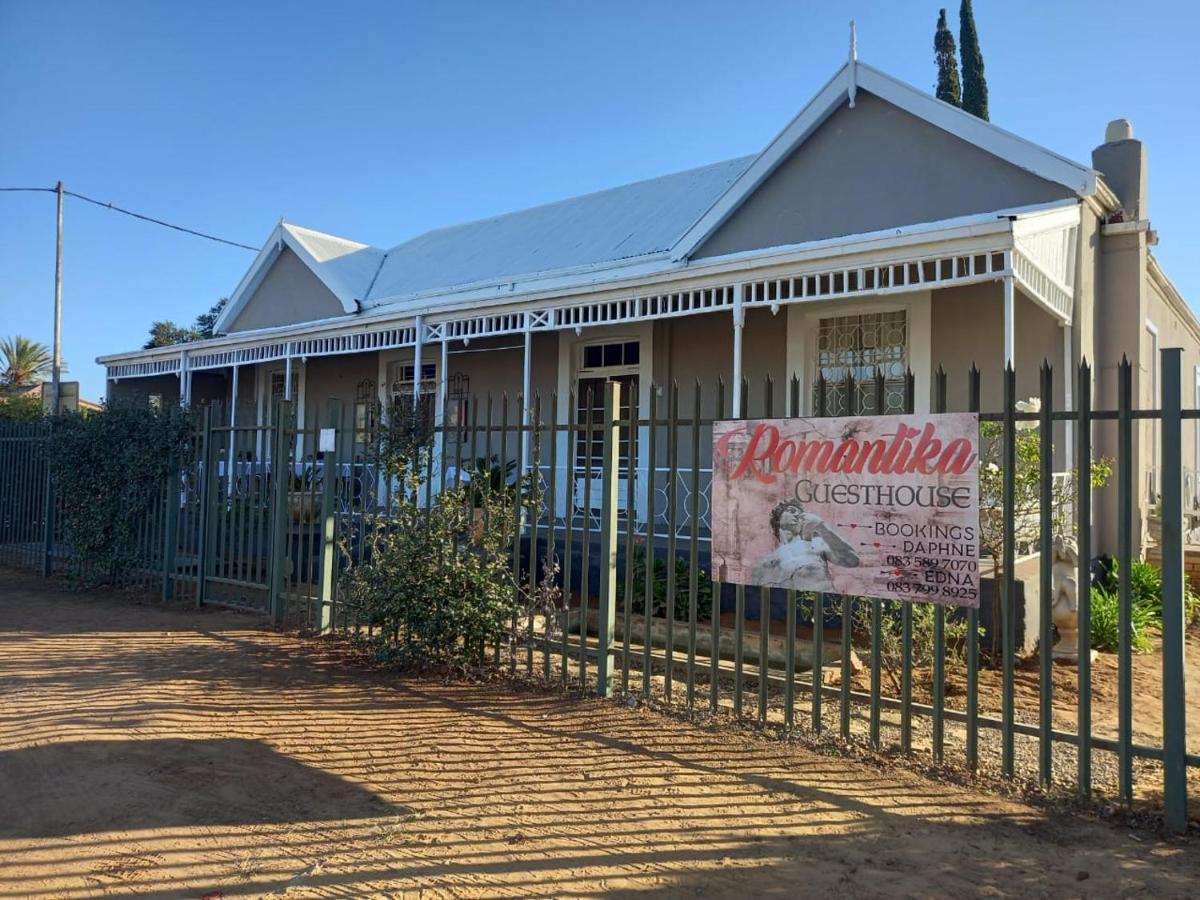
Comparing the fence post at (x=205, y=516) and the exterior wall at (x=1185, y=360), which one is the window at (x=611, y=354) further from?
the exterior wall at (x=1185, y=360)

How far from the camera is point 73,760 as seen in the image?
4070mm

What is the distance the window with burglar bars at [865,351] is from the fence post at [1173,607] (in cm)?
511

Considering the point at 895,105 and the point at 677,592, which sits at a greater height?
the point at 895,105

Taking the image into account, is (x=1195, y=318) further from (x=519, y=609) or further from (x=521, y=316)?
(x=519, y=609)

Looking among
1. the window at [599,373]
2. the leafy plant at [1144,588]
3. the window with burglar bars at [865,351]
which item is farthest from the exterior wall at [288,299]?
the leafy plant at [1144,588]

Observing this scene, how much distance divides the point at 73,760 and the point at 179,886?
1.58m

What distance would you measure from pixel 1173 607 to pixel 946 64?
2322 cm

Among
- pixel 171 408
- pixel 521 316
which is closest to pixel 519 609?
pixel 171 408

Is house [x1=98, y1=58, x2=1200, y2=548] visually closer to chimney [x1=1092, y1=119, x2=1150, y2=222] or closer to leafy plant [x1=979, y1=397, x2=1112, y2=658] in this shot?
chimney [x1=1092, y1=119, x2=1150, y2=222]

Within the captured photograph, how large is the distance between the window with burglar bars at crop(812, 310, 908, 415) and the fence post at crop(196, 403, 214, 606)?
626 cm

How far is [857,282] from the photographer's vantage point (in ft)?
25.8

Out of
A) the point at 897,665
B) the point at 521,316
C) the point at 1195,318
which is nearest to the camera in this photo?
the point at 897,665

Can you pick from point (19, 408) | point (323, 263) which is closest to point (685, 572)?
point (323, 263)

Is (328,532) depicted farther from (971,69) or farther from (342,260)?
(971,69)
